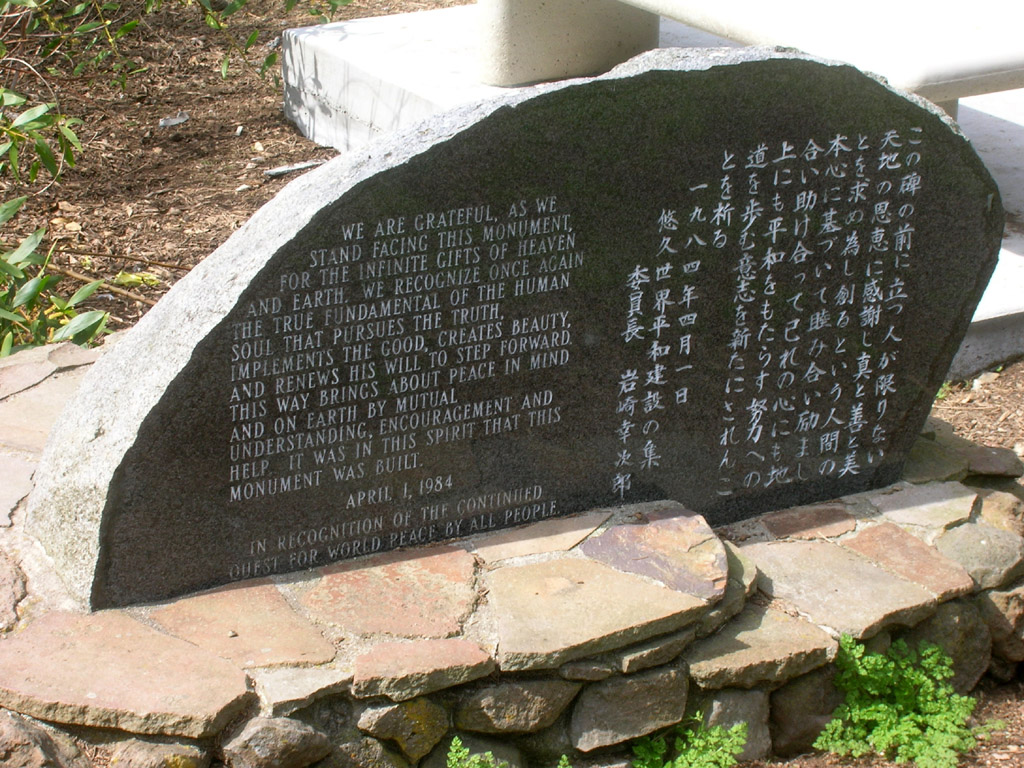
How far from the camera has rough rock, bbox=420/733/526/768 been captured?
214 centimetres

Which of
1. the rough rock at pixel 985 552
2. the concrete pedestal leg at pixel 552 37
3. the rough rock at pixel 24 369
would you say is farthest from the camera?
the concrete pedestal leg at pixel 552 37

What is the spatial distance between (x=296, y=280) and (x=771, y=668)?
122 centimetres

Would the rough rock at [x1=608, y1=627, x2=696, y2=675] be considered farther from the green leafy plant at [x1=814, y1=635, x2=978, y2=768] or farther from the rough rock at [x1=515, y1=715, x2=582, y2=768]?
the green leafy plant at [x1=814, y1=635, x2=978, y2=768]

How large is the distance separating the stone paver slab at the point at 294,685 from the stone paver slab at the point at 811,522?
115cm

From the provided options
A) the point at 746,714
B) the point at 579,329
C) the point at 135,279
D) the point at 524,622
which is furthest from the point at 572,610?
the point at 135,279

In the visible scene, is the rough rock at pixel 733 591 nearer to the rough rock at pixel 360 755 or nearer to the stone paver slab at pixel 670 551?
the stone paver slab at pixel 670 551

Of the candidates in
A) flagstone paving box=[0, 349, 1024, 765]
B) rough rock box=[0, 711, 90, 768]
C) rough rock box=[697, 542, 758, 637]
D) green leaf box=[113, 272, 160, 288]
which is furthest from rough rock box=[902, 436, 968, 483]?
green leaf box=[113, 272, 160, 288]

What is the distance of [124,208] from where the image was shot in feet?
14.6

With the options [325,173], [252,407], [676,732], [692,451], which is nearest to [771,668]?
[676,732]

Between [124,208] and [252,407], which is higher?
[252,407]

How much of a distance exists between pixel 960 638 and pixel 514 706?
1.10m

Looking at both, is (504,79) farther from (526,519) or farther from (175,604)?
(175,604)

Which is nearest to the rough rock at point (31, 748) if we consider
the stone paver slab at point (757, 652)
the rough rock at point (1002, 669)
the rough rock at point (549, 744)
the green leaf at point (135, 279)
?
the rough rock at point (549, 744)

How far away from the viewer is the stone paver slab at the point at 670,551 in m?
2.31
